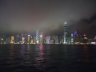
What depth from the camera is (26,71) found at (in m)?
63.8

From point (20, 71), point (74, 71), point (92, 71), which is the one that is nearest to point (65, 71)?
point (74, 71)

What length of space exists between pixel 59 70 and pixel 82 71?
693cm

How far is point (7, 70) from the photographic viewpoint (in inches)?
2574

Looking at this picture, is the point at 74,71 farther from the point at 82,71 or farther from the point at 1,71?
the point at 1,71

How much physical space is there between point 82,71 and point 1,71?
932 inches

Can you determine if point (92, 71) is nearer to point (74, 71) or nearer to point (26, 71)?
point (74, 71)

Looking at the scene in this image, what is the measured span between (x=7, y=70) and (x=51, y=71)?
13061 millimetres

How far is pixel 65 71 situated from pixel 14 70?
49.6 ft

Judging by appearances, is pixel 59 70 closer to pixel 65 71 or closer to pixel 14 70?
pixel 65 71

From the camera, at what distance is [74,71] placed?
63.8m

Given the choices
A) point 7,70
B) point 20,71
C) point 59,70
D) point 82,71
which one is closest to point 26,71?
point 20,71

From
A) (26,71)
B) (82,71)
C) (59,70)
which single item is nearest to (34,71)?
(26,71)

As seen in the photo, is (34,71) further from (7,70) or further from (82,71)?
(82,71)

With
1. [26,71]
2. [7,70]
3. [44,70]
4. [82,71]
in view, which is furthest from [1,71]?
[82,71]
